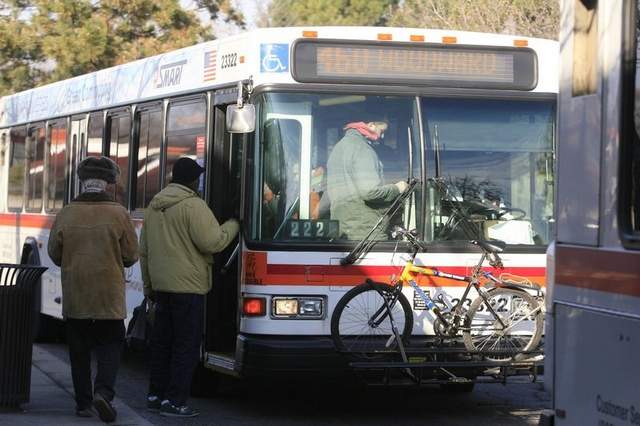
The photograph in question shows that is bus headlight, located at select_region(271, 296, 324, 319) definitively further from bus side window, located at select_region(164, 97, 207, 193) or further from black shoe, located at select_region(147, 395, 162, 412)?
bus side window, located at select_region(164, 97, 207, 193)

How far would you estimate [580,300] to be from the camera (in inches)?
198

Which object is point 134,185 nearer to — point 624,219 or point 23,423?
point 23,423

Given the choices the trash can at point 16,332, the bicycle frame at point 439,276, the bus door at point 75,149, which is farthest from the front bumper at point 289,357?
the bus door at point 75,149

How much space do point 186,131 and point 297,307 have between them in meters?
2.29

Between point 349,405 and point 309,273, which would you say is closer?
point 309,273

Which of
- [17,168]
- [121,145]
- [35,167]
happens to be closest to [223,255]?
[121,145]

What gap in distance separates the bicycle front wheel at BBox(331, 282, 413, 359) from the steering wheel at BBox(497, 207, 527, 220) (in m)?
1.02

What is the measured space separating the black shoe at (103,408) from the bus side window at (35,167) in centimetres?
647

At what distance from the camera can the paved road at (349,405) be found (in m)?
9.76

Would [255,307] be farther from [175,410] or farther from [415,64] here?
[415,64]

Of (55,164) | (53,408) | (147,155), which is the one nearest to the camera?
(53,408)

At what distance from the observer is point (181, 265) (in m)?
9.42

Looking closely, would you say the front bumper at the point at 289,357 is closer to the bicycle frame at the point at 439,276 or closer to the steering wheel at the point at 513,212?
the bicycle frame at the point at 439,276

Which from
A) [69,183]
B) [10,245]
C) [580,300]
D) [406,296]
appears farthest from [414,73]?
[10,245]
